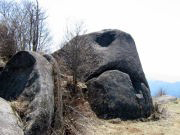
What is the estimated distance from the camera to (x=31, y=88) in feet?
19.8

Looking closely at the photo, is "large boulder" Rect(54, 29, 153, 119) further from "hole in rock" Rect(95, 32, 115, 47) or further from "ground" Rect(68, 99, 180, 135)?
"ground" Rect(68, 99, 180, 135)

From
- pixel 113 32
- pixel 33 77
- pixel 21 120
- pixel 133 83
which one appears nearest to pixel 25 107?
pixel 21 120

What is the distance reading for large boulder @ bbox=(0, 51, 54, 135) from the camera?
5.45 m

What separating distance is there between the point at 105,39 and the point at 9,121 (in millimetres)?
7937

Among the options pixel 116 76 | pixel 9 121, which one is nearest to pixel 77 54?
pixel 116 76

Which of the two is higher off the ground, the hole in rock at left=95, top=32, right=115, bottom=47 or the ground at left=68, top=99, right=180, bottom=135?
the hole in rock at left=95, top=32, right=115, bottom=47

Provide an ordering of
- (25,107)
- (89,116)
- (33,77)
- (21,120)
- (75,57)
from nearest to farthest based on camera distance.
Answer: (21,120)
(25,107)
(33,77)
(89,116)
(75,57)

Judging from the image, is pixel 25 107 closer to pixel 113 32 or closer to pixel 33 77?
pixel 33 77

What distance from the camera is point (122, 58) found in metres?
11.4

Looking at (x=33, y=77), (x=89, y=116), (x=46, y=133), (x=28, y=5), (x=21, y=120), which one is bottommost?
(x=89, y=116)

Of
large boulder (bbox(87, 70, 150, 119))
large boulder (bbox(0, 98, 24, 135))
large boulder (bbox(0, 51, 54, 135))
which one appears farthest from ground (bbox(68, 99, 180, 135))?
large boulder (bbox(0, 98, 24, 135))

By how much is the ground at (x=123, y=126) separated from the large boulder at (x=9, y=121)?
283 centimetres

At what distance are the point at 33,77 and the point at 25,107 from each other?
31.2 inches

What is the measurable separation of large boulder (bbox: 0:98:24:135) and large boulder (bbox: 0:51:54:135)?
0.85ft
